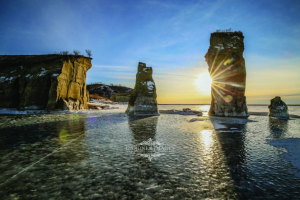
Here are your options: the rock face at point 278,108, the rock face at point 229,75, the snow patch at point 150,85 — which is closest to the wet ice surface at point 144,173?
the rock face at point 229,75

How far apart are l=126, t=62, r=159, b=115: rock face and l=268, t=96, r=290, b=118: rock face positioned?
583 inches

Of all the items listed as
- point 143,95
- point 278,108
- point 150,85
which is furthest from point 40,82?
point 278,108

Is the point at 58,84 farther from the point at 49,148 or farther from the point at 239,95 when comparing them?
the point at 239,95

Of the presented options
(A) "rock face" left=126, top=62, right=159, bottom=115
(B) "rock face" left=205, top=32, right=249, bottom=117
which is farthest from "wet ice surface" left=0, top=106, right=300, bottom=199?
(A) "rock face" left=126, top=62, right=159, bottom=115

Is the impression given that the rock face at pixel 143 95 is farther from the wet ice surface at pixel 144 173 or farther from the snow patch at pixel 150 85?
the wet ice surface at pixel 144 173

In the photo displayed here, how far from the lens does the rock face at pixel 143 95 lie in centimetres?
2062

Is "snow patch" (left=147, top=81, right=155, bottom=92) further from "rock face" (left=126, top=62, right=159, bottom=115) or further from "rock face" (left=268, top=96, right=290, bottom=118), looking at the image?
"rock face" (left=268, top=96, right=290, bottom=118)

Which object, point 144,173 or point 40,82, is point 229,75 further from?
point 40,82

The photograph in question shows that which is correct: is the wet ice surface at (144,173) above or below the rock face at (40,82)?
below

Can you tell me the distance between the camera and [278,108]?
18594 millimetres

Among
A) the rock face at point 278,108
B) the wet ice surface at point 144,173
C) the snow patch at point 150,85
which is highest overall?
the snow patch at point 150,85

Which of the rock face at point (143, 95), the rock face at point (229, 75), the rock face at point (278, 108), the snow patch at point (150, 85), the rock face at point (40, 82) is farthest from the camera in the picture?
the rock face at point (40, 82)

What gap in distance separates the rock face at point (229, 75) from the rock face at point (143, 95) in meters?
8.37

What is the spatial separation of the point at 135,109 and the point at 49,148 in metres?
16.1
